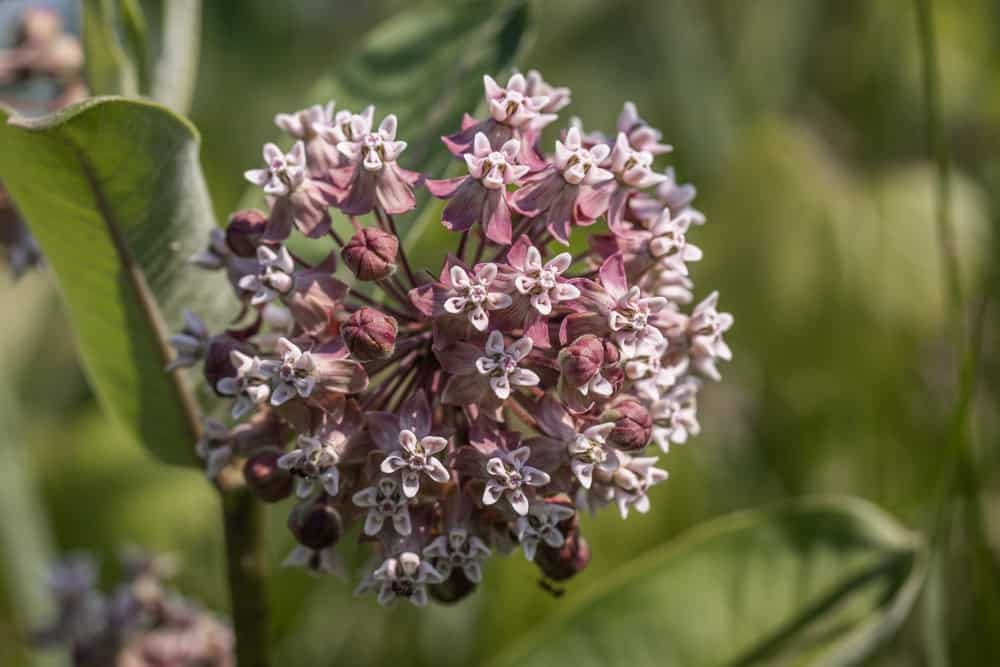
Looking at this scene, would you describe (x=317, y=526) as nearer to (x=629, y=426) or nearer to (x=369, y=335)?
(x=369, y=335)

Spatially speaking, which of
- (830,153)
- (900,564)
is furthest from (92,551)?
(830,153)

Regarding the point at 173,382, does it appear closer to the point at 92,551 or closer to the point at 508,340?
the point at 508,340

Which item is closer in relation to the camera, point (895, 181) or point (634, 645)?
point (634, 645)

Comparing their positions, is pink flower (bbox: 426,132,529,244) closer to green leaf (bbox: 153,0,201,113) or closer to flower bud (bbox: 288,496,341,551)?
flower bud (bbox: 288,496,341,551)

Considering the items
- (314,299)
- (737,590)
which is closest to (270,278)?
(314,299)

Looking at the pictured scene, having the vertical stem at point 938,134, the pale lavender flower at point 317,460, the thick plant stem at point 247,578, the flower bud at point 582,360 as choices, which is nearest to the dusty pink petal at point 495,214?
the flower bud at point 582,360

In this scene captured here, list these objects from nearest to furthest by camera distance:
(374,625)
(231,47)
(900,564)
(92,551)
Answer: (900,564)
(374,625)
(92,551)
(231,47)

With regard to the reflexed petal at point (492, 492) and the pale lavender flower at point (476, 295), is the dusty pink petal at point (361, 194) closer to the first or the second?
the pale lavender flower at point (476, 295)
